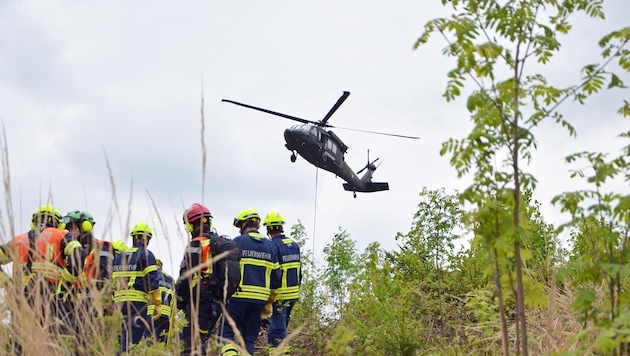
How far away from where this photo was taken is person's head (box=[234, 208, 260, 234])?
31.4ft

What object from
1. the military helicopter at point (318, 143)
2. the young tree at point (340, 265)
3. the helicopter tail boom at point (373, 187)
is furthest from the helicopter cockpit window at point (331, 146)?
the young tree at point (340, 265)

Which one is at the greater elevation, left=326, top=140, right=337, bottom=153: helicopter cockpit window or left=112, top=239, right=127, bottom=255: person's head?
left=326, top=140, right=337, bottom=153: helicopter cockpit window

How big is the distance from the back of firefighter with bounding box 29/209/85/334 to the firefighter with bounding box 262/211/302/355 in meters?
2.76

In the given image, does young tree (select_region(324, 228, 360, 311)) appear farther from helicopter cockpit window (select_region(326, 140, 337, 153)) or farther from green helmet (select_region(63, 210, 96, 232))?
helicopter cockpit window (select_region(326, 140, 337, 153))

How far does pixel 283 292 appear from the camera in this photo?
9703 mm

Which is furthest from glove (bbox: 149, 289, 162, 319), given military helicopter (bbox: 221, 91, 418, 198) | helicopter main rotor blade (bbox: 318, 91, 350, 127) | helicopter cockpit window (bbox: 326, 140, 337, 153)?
helicopter main rotor blade (bbox: 318, 91, 350, 127)

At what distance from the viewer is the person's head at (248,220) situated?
9.58 meters

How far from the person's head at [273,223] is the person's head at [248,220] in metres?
0.60

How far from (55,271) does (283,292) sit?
17.5 feet

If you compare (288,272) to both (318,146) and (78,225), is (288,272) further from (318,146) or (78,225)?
(318,146)

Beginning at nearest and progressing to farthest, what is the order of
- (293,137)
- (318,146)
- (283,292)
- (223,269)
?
(223,269)
(283,292)
(293,137)
(318,146)

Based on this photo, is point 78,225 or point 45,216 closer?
point 45,216

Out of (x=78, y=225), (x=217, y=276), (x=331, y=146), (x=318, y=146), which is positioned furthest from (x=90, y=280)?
(x=331, y=146)

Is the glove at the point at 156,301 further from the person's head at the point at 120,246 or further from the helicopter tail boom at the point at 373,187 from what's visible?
the helicopter tail boom at the point at 373,187
